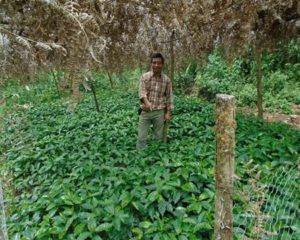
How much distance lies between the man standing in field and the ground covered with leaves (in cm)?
37

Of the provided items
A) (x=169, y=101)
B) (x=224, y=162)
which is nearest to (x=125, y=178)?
(x=169, y=101)

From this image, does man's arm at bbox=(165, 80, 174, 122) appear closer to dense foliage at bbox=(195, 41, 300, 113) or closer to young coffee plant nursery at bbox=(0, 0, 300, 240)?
young coffee plant nursery at bbox=(0, 0, 300, 240)

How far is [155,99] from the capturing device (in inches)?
260

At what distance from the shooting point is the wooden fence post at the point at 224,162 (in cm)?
214

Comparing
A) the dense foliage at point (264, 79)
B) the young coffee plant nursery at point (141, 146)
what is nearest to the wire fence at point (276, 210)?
the young coffee plant nursery at point (141, 146)

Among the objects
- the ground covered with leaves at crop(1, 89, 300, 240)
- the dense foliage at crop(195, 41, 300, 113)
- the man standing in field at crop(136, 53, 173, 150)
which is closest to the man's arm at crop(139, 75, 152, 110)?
the man standing in field at crop(136, 53, 173, 150)

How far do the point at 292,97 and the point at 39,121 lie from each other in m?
8.05

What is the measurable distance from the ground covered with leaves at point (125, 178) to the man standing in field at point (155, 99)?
37 cm

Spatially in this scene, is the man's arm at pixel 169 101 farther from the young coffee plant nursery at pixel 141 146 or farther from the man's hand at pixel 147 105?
the man's hand at pixel 147 105

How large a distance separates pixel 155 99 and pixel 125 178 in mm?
1913

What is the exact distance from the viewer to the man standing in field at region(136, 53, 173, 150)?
643cm

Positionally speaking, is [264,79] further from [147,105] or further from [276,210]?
[276,210]

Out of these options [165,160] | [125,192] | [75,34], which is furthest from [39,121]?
[75,34]

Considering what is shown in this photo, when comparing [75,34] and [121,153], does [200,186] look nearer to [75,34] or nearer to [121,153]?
[121,153]
